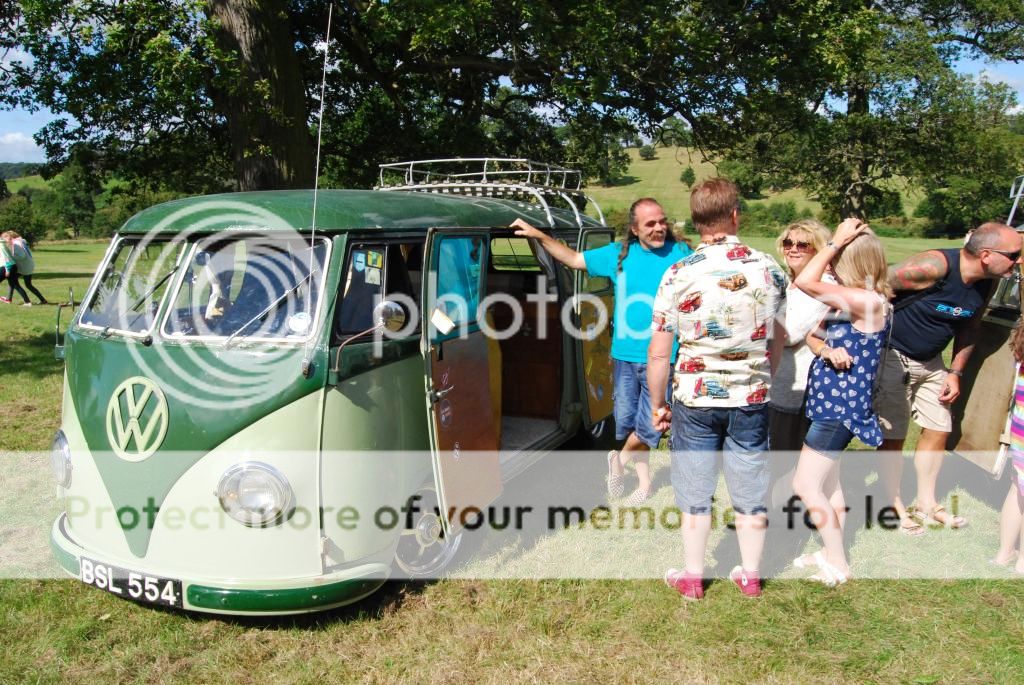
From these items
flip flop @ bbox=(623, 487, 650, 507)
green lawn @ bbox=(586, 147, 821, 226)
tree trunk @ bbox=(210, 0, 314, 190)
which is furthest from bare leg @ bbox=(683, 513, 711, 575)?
green lawn @ bbox=(586, 147, 821, 226)

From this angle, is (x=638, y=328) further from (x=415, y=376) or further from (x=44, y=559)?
(x=44, y=559)

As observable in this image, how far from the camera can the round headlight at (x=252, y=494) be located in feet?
11.5

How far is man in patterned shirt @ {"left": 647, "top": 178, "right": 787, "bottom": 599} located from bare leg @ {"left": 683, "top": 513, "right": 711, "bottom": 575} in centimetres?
1

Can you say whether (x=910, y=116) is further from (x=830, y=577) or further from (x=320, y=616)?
(x=320, y=616)

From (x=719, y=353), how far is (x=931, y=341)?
187cm

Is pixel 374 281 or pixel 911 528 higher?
pixel 374 281

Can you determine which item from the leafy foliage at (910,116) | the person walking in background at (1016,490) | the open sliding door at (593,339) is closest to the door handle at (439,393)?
the open sliding door at (593,339)

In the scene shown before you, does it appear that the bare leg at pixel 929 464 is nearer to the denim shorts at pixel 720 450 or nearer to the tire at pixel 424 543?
the denim shorts at pixel 720 450

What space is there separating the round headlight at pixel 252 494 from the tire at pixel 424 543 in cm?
78

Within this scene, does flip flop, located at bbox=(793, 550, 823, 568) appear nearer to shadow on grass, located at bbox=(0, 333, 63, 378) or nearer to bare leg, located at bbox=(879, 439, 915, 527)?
bare leg, located at bbox=(879, 439, 915, 527)

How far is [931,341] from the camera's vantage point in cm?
468

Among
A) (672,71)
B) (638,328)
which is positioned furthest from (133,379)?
(672,71)

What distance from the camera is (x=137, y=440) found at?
3.69m

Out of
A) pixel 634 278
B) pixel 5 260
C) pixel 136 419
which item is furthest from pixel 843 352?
pixel 5 260
